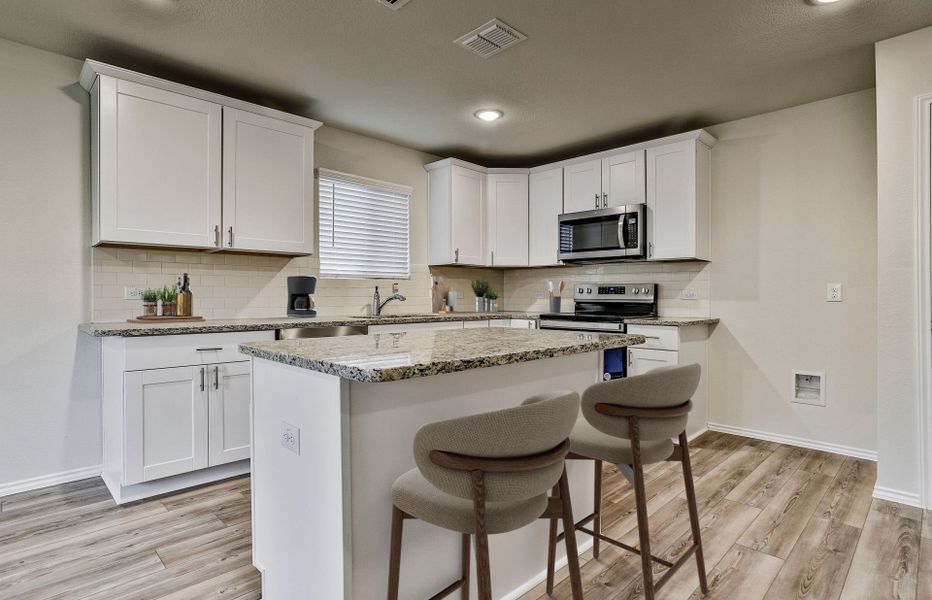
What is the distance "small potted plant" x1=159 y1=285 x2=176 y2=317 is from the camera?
9.86 ft

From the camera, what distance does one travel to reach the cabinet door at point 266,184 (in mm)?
3145

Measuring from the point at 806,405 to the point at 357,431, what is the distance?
350 cm

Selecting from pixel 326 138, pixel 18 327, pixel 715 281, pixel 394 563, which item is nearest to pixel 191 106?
pixel 326 138

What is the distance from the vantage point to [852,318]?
10.9ft

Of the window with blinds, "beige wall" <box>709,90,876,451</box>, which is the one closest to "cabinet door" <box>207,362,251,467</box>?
the window with blinds

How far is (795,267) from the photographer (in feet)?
11.7

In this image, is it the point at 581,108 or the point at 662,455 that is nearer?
the point at 662,455

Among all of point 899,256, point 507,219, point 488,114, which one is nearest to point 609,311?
point 507,219

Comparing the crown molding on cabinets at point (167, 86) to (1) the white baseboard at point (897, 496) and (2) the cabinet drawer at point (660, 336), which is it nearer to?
(2) the cabinet drawer at point (660, 336)

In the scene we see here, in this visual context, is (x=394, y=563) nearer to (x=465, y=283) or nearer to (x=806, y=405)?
(x=806, y=405)

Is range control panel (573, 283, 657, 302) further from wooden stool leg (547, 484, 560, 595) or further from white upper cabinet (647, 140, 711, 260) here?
wooden stool leg (547, 484, 560, 595)

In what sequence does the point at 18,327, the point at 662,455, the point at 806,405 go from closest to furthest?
the point at 662,455, the point at 18,327, the point at 806,405

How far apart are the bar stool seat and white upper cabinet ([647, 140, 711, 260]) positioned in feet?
8.25

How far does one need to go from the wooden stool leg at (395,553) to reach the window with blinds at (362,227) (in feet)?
9.67
